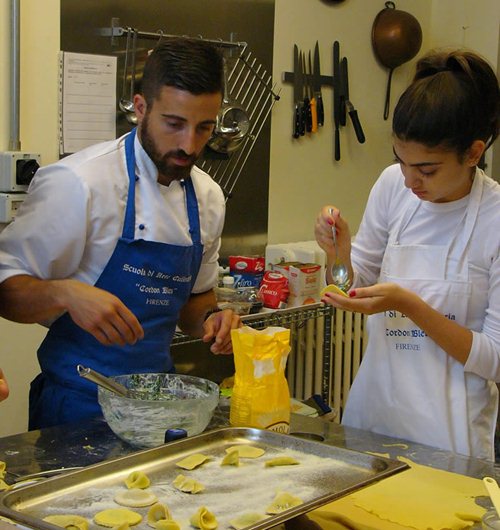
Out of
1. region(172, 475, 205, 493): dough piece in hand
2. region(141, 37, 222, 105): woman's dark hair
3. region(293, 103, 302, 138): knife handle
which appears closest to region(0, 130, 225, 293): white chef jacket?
region(141, 37, 222, 105): woman's dark hair

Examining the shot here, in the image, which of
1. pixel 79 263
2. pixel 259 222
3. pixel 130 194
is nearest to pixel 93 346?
pixel 79 263

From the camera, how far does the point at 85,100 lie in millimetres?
2758

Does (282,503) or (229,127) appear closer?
(282,503)

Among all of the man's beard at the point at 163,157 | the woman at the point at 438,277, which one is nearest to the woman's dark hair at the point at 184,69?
the man's beard at the point at 163,157

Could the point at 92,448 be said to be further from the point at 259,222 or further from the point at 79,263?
the point at 259,222

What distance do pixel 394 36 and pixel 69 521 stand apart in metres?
3.07

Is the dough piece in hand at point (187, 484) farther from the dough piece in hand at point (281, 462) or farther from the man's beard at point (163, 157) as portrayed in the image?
the man's beard at point (163, 157)

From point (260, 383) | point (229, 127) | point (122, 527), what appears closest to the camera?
point (122, 527)

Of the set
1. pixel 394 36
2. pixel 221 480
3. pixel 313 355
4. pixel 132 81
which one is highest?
pixel 394 36

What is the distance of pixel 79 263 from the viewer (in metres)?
1.86

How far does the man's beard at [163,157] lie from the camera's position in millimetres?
1888

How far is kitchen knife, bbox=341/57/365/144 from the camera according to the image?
3.70 m

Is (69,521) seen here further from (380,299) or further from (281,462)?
(380,299)

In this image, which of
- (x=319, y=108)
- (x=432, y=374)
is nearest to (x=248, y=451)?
(x=432, y=374)
